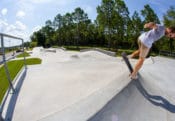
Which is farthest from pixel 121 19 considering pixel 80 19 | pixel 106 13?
pixel 80 19

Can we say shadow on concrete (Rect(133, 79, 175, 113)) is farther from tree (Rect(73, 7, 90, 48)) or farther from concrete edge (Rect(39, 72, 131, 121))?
tree (Rect(73, 7, 90, 48))

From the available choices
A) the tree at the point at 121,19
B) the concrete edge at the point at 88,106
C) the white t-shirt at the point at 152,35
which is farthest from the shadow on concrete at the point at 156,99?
the tree at the point at 121,19

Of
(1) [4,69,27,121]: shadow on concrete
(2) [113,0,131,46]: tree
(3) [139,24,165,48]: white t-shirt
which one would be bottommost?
(1) [4,69,27,121]: shadow on concrete

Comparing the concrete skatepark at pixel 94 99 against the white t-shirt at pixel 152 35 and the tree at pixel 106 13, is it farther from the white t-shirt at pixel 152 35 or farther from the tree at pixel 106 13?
the tree at pixel 106 13

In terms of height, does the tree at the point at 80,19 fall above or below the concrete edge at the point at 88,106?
above

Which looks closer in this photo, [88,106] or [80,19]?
[88,106]

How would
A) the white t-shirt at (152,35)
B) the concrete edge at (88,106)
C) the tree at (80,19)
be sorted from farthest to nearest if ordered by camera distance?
1. the tree at (80,19)
2. the white t-shirt at (152,35)
3. the concrete edge at (88,106)

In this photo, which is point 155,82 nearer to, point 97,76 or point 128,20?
point 97,76

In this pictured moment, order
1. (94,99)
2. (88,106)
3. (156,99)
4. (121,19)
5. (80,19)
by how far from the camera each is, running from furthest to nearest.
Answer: (80,19), (121,19), (156,99), (94,99), (88,106)

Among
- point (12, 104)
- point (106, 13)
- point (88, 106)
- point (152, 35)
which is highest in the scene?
point (106, 13)

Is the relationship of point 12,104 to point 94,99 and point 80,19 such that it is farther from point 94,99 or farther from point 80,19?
point 80,19

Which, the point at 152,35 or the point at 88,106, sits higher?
the point at 152,35

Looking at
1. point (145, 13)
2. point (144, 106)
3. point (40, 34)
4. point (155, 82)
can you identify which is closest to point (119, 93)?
point (144, 106)

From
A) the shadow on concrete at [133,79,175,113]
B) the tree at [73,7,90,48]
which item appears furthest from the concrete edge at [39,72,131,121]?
the tree at [73,7,90,48]
